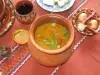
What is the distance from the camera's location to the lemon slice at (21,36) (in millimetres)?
865

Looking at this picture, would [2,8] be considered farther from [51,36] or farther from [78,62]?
[78,62]

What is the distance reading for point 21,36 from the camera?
2.88 ft

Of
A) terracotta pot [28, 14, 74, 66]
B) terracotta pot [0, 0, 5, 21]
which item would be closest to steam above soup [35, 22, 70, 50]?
terracotta pot [28, 14, 74, 66]

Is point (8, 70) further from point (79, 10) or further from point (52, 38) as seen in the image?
point (79, 10)

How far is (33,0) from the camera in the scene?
955mm

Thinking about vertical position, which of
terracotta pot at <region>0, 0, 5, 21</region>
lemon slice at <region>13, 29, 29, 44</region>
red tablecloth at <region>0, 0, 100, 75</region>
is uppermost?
terracotta pot at <region>0, 0, 5, 21</region>

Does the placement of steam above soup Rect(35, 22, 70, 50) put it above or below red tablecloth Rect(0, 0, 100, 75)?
above

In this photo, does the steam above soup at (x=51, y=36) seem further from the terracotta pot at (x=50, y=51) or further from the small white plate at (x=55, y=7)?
the small white plate at (x=55, y=7)

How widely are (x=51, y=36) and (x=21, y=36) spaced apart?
14 cm

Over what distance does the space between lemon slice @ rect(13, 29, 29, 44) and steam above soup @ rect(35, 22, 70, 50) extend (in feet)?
0.31

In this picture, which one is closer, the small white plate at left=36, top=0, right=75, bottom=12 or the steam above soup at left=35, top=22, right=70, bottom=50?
the steam above soup at left=35, top=22, right=70, bottom=50

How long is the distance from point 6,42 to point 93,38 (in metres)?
0.29

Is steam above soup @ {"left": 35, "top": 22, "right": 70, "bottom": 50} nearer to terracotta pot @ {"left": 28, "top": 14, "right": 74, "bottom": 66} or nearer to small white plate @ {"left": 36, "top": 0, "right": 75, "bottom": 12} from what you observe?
terracotta pot @ {"left": 28, "top": 14, "right": 74, "bottom": 66}

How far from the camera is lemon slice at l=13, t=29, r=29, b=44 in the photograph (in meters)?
0.87
